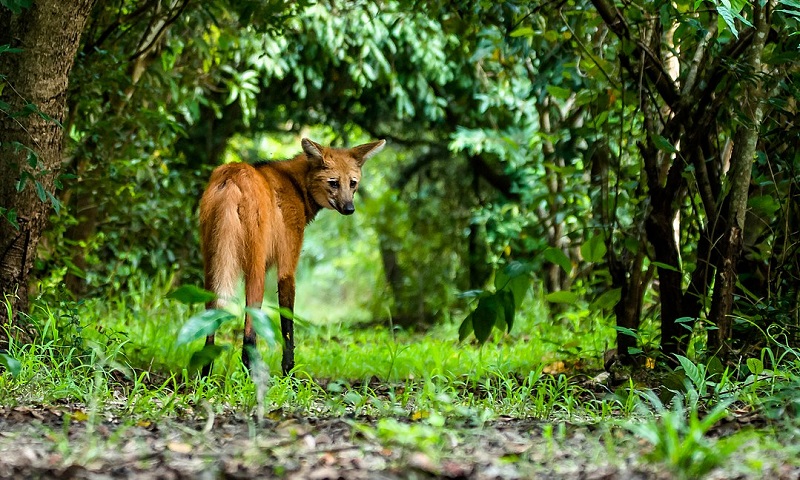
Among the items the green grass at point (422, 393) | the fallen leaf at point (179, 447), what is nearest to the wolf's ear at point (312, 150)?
the green grass at point (422, 393)

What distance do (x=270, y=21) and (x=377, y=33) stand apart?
10.1ft

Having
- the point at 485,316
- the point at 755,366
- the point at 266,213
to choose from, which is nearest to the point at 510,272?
the point at 485,316

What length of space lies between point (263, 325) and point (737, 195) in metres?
2.22

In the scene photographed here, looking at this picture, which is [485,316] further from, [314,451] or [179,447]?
[179,447]

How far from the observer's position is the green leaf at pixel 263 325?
2.39 m

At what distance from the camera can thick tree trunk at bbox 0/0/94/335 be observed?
363cm

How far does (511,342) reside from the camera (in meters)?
6.39

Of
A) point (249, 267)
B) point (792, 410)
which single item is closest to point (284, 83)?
point (249, 267)

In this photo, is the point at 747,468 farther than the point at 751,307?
No

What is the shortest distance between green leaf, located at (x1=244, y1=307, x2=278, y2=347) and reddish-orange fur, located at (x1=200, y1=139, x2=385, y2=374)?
1043 millimetres

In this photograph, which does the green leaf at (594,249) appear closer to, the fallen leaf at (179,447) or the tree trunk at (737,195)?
the tree trunk at (737,195)

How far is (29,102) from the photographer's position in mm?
3598

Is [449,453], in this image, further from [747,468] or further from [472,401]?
[472,401]

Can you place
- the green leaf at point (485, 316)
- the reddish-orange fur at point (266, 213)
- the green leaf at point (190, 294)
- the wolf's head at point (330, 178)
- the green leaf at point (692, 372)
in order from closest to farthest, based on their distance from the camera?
the green leaf at point (190, 294) < the green leaf at point (692, 372) < the green leaf at point (485, 316) < the reddish-orange fur at point (266, 213) < the wolf's head at point (330, 178)
